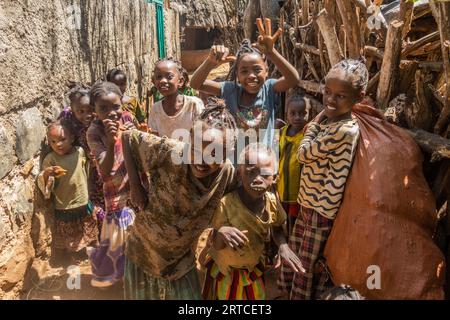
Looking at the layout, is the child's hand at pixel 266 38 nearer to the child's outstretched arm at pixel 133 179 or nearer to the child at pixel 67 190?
the child's outstretched arm at pixel 133 179

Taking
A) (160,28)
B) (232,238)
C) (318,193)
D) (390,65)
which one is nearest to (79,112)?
(232,238)

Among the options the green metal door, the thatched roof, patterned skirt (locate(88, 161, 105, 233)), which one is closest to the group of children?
patterned skirt (locate(88, 161, 105, 233))

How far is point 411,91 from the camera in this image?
2.22m

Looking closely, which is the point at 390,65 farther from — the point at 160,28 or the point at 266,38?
the point at 160,28

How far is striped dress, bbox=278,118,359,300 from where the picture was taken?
190 cm

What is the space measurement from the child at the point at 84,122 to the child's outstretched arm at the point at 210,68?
840 millimetres

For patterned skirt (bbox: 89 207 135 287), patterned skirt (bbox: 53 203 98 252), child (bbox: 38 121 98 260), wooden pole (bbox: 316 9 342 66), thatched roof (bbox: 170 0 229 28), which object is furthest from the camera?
A: thatched roof (bbox: 170 0 229 28)

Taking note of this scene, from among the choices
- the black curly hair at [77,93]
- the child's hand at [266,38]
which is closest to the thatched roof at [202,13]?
the black curly hair at [77,93]

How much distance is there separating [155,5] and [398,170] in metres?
6.29

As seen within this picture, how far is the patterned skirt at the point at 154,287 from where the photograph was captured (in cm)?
185

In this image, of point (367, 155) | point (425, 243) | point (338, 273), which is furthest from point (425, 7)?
point (338, 273)

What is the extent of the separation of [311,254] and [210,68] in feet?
4.45

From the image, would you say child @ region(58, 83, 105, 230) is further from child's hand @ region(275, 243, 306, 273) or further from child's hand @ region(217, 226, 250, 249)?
child's hand @ region(275, 243, 306, 273)

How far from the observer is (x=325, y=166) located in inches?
78.0
